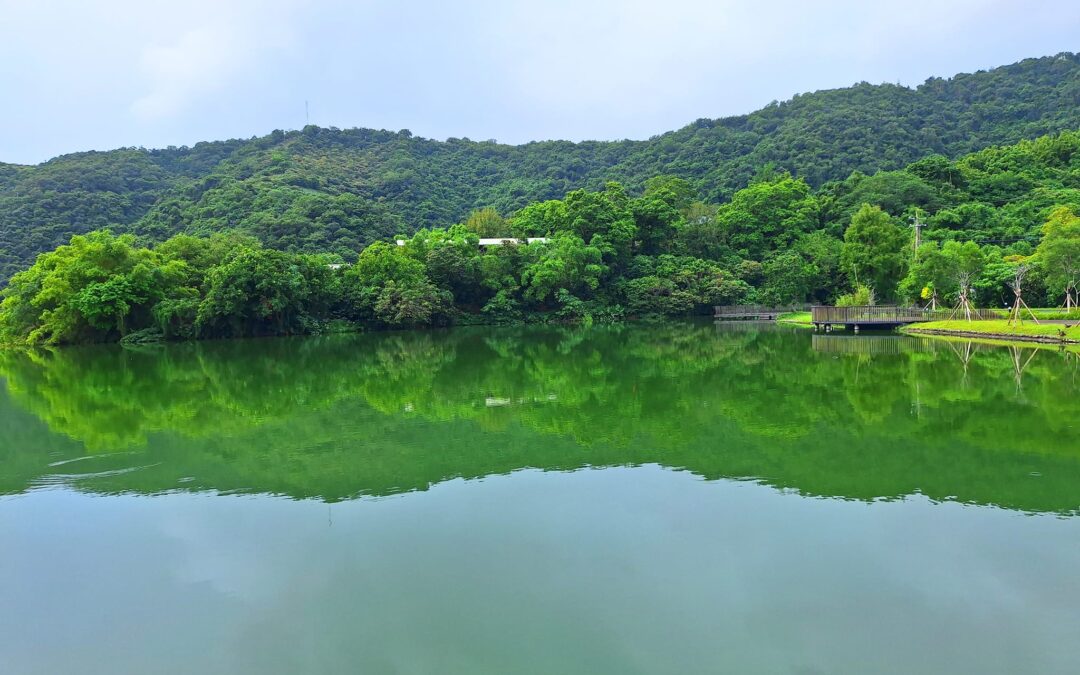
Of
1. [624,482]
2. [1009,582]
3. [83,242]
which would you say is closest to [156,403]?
[624,482]

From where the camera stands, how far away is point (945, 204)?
4691cm

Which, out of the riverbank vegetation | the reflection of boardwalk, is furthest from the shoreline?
the reflection of boardwalk

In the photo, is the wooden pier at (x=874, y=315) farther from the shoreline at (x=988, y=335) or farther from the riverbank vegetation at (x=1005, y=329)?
the riverbank vegetation at (x=1005, y=329)

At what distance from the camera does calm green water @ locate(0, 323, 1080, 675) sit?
4.22 metres

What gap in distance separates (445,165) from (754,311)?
53855 millimetres

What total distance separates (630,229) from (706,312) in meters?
7.65

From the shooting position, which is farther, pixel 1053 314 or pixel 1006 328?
pixel 1053 314

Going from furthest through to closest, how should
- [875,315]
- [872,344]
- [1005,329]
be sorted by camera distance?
[875,315]
[872,344]
[1005,329]

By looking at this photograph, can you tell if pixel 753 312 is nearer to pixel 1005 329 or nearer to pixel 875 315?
pixel 875 315

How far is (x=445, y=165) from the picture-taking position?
278 feet

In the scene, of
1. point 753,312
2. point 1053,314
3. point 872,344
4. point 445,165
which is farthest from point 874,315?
point 445,165

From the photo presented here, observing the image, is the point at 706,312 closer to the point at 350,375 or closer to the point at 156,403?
the point at 350,375

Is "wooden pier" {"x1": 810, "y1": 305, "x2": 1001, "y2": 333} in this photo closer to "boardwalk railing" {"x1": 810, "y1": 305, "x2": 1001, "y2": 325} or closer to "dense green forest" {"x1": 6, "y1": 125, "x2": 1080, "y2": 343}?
"boardwalk railing" {"x1": 810, "y1": 305, "x2": 1001, "y2": 325}

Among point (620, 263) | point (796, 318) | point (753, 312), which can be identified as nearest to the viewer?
point (796, 318)
